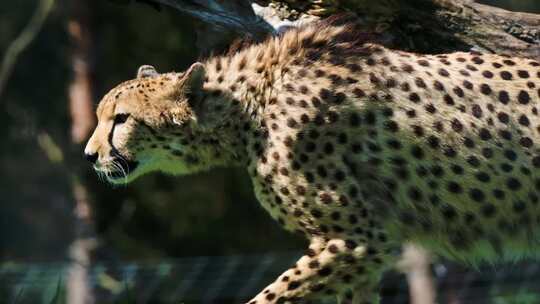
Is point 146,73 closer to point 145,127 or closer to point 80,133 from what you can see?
point 145,127

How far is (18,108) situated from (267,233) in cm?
296

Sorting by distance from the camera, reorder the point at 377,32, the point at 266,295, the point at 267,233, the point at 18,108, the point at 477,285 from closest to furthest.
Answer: the point at 266,295 < the point at 377,32 < the point at 477,285 < the point at 267,233 < the point at 18,108

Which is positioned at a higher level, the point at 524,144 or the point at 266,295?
the point at 524,144

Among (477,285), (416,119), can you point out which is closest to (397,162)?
(416,119)

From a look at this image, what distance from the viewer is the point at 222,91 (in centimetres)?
393

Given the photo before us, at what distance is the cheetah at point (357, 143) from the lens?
372cm

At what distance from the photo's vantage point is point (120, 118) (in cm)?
396

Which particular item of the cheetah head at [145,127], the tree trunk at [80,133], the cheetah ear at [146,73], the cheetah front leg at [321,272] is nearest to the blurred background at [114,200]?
the tree trunk at [80,133]

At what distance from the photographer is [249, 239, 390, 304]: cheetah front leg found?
3697mm

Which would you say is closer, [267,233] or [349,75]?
Answer: [349,75]

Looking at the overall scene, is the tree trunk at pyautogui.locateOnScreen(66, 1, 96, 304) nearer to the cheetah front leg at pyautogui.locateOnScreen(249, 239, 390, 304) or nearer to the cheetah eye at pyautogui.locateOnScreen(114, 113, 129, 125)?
the cheetah eye at pyautogui.locateOnScreen(114, 113, 129, 125)

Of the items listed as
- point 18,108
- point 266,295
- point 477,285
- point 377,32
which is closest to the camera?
point 266,295

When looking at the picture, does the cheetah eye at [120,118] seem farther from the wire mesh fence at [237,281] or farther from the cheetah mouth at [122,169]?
the wire mesh fence at [237,281]

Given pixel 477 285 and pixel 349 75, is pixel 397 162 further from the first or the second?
pixel 477 285
